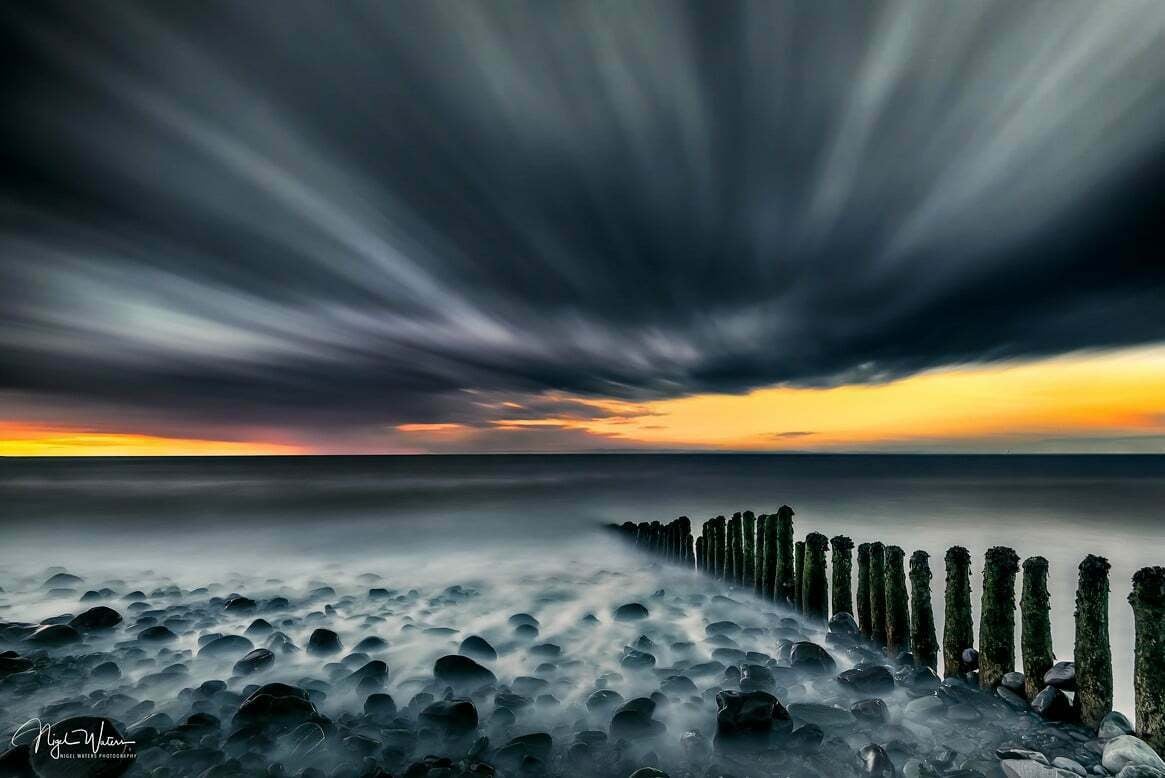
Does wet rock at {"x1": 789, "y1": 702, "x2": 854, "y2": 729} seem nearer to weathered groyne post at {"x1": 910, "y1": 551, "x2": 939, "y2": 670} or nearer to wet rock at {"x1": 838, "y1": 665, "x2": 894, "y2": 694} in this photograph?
wet rock at {"x1": 838, "y1": 665, "x2": 894, "y2": 694}

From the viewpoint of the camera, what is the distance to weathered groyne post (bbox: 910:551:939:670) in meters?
5.68

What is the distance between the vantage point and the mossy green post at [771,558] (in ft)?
27.4

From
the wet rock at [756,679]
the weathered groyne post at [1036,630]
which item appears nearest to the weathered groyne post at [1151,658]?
the weathered groyne post at [1036,630]

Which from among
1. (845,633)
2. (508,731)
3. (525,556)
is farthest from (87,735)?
(525,556)

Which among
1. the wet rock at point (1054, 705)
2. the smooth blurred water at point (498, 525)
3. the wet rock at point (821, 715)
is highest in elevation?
the wet rock at point (1054, 705)

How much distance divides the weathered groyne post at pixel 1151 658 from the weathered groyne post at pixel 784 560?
4.10 metres

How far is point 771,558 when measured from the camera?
8469 mm

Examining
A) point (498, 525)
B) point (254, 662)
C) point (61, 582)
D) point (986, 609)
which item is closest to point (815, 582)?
point (986, 609)

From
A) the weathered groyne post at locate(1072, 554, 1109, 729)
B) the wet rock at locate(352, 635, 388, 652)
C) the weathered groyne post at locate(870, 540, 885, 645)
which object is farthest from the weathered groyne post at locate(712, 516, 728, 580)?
the wet rock at locate(352, 635, 388, 652)

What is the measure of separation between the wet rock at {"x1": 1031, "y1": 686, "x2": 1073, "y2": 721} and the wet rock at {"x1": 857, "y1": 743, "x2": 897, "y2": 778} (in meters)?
1.72

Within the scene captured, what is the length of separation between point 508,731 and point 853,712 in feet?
10.1

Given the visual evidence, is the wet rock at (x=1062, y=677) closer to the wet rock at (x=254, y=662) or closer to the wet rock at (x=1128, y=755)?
the wet rock at (x=1128, y=755)

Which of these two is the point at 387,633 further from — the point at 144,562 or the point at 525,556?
the point at 144,562

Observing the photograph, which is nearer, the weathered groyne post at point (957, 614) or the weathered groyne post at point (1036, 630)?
the weathered groyne post at point (1036, 630)
